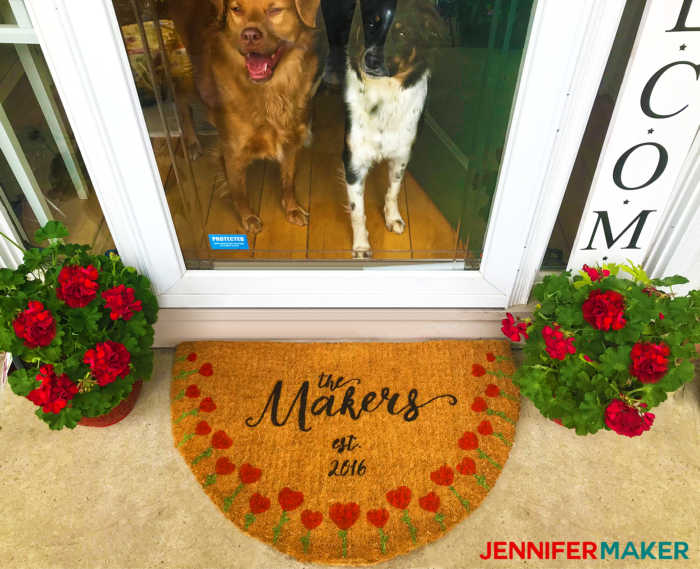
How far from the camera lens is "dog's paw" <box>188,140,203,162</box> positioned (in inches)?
57.1

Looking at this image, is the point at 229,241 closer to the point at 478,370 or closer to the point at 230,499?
the point at 230,499

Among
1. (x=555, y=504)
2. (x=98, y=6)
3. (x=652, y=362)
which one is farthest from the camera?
(x=555, y=504)

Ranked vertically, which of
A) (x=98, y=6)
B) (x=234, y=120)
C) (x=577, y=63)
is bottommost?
(x=234, y=120)

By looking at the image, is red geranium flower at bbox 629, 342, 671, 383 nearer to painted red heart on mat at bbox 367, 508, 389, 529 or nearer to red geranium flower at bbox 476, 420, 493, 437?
red geranium flower at bbox 476, 420, 493, 437

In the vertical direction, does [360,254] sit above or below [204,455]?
above

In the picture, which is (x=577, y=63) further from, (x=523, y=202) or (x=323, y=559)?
(x=323, y=559)

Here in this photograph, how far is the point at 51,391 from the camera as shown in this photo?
1271 millimetres

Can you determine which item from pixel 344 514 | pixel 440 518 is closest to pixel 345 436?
pixel 344 514

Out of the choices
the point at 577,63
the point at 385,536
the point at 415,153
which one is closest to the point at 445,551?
the point at 385,536

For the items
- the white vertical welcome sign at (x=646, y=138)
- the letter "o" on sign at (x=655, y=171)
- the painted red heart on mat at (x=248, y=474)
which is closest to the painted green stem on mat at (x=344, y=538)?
the painted red heart on mat at (x=248, y=474)

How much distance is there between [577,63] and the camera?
1.16 meters

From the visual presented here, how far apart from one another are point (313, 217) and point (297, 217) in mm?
49

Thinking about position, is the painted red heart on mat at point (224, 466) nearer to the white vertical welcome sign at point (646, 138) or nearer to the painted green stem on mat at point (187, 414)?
the painted green stem on mat at point (187, 414)

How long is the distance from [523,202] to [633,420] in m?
0.60
